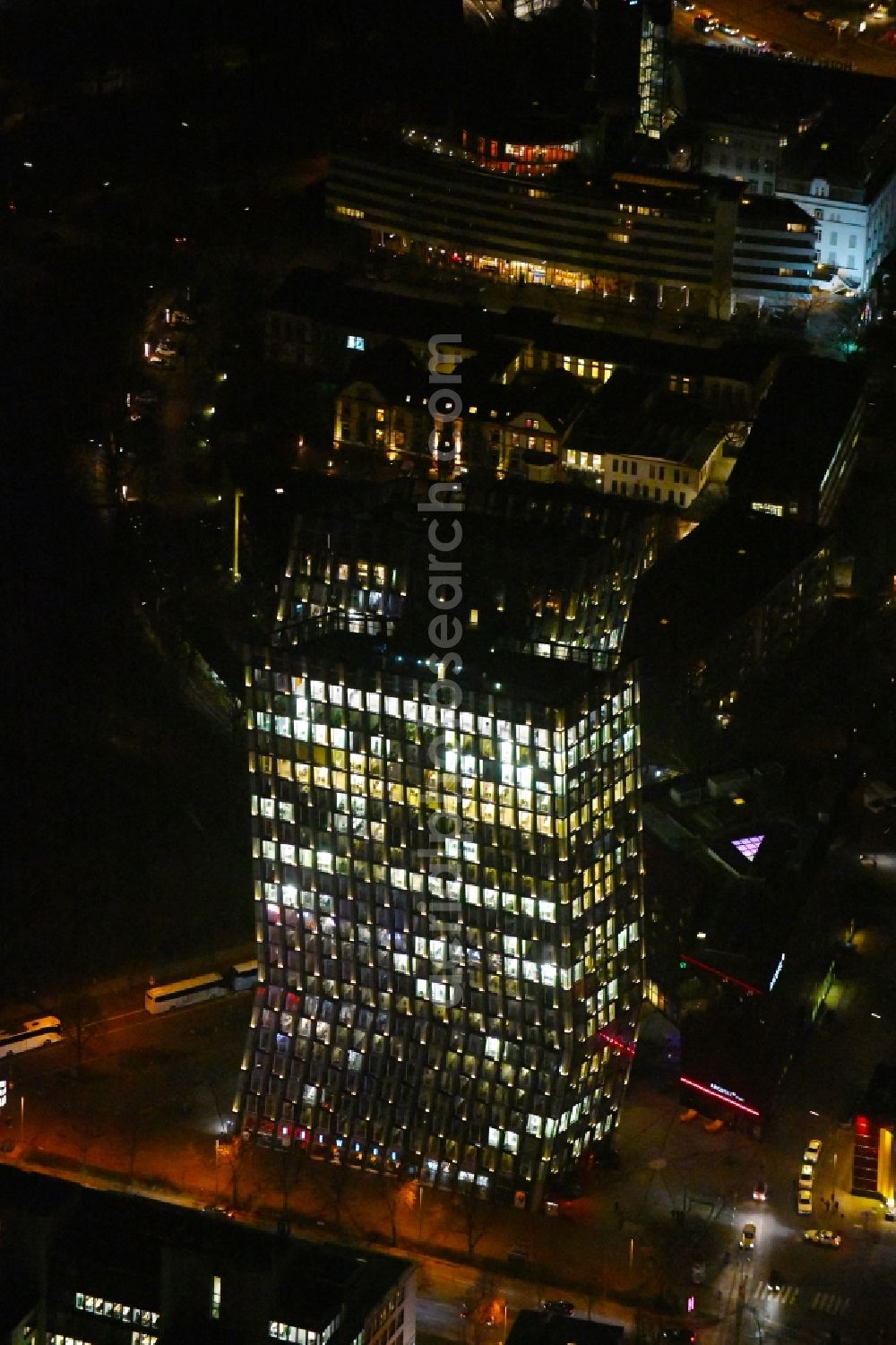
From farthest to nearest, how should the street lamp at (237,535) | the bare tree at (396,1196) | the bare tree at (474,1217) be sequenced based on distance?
1. the street lamp at (237,535)
2. the bare tree at (396,1196)
3. the bare tree at (474,1217)

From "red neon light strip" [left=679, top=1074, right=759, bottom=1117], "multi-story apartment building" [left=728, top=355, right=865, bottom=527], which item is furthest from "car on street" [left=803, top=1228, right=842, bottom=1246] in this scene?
"multi-story apartment building" [left=728, top=355, right=865, bottom=527]

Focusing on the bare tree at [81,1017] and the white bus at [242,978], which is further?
the white bus at [242,978]

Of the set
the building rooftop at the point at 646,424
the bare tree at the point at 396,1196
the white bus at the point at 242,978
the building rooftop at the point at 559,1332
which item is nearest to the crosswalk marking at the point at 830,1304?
the building rooftop at the point at 559,1332

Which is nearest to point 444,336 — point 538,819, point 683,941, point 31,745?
point 31,745

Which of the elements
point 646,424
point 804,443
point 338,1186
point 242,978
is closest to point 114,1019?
point 242,978

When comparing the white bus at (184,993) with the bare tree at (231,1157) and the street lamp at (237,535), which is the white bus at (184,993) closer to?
the bare tree at (231,1157)

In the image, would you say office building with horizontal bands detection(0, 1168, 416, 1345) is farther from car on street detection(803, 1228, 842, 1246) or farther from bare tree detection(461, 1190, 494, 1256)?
car on street detection(803, 1228, 842, 1246)
